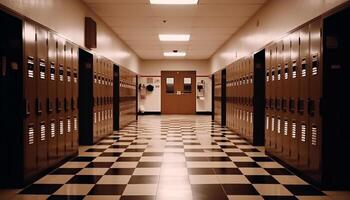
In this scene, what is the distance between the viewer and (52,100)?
4316 mm

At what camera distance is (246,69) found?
23.4ft

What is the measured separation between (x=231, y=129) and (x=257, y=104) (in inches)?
111

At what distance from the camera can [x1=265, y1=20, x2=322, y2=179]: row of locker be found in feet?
11.8

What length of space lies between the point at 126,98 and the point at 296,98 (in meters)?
7.26

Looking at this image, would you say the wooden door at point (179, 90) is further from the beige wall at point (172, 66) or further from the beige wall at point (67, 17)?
the beige wall at point (67, 17)

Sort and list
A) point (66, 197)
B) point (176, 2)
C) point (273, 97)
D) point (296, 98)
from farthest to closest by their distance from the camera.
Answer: point (176, 2), point (273, 97), point (296, 98), point (66, 197)

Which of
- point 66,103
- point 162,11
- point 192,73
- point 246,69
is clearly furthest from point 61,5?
point 192,73

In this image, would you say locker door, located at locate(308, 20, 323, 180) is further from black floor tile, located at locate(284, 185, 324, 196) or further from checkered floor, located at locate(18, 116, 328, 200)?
checkered floor, located at locate(18, 116, 328, 200)

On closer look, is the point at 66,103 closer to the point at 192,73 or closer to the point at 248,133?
the point at 248,133

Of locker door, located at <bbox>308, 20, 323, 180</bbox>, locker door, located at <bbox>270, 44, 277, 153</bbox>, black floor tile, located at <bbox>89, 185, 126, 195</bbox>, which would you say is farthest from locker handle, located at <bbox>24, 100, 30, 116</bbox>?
locker door, located at <bbox>270, 44, 277, 153</bbox>

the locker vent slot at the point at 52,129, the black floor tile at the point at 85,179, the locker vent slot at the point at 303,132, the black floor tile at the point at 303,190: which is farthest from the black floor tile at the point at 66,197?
the locker vent slot at the point at 303,132

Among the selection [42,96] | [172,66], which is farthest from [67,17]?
[172,66]

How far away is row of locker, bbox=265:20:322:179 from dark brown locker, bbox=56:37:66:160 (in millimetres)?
3151

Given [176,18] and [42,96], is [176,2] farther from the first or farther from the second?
[42,96]
